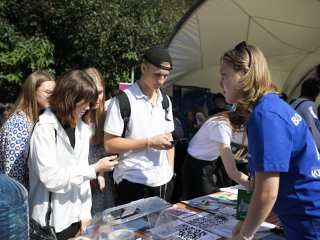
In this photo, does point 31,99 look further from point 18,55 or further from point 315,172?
point 18,55

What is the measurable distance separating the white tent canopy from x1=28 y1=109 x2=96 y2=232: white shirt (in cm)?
456

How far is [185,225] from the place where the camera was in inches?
69.2

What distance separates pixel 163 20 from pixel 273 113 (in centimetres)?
809

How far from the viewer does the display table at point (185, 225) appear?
1.63 m

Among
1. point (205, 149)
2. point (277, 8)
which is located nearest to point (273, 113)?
point (205, 149)

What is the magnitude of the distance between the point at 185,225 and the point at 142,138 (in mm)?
582

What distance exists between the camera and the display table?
163 cm

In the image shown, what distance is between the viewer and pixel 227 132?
2205 millimetres

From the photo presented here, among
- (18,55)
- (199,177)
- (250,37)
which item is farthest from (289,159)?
(18,55)

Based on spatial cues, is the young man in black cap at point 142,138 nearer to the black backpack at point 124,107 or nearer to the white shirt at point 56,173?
the black backpack at point 124,107

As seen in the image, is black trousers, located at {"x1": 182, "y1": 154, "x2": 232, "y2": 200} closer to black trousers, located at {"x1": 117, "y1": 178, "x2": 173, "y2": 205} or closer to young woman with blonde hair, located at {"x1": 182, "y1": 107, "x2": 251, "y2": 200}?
young woman with blonde hair, located at {"x1": 182, "y1": 107, "x2": 251, "y2": 200}

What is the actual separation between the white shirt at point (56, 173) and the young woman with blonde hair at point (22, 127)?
0.18 m

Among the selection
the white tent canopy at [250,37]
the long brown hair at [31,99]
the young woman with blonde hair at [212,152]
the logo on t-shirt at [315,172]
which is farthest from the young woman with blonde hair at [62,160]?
the white tent canopy at [250,37]

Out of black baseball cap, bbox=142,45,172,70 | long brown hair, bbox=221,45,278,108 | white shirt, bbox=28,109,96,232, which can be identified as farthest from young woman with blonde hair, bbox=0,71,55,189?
long brown hair, bbox=221,45,278,108
